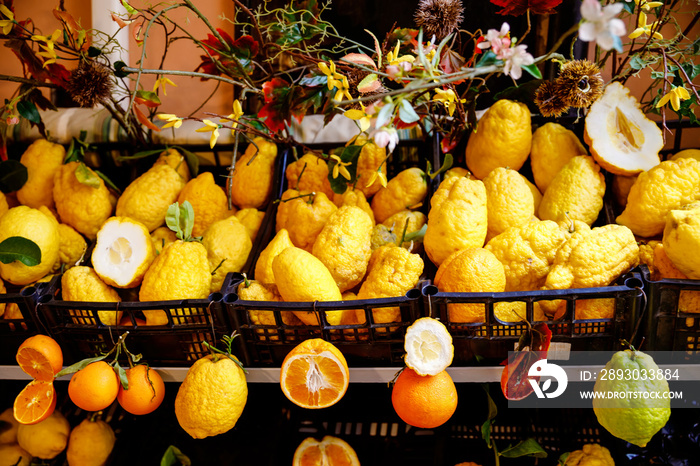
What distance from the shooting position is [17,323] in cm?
100

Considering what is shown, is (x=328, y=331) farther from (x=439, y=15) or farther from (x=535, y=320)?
(x=439, y=15)

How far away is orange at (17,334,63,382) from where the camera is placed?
0.94 m

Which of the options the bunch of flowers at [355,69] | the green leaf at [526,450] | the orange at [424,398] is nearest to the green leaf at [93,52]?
the bunch of flowers at [355,69]

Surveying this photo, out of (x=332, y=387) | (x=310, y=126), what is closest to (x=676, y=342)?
(x=332, y=387)

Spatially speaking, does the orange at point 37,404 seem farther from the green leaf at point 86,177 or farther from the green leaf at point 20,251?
the green leaf at point 86,177

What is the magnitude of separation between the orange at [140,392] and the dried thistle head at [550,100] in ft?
2.92

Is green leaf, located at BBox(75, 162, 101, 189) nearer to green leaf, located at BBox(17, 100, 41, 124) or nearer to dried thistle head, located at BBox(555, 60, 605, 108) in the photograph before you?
green leaf, located at BBox(17, 100, 41, 124)

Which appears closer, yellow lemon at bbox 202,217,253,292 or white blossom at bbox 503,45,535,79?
white blossom at bbox 503,45,535,79

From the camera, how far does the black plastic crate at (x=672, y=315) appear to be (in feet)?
2.56

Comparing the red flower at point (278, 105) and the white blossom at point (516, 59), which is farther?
the red flower at point (278, 105)

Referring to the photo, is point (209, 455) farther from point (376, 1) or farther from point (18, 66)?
point (18, 66)

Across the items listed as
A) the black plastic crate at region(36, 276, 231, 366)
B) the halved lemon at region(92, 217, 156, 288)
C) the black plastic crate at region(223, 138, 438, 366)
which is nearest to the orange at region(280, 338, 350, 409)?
the black plastic crate at region(223, 138, 438, 366)

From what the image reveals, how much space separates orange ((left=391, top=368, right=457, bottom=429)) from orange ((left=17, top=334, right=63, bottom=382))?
641 mm

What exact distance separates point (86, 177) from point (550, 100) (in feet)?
3.33
